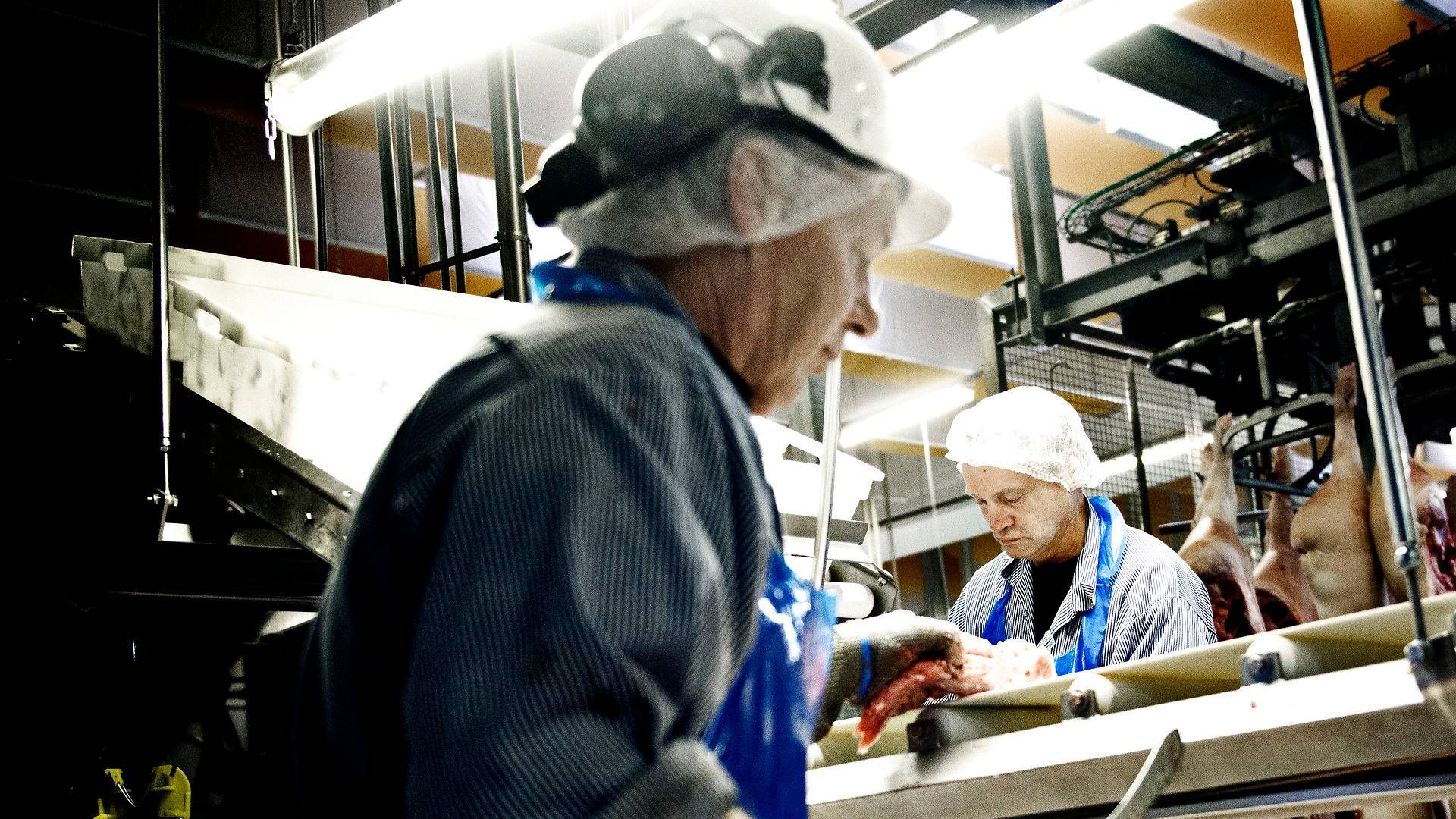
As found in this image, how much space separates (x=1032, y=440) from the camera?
11.5 ft

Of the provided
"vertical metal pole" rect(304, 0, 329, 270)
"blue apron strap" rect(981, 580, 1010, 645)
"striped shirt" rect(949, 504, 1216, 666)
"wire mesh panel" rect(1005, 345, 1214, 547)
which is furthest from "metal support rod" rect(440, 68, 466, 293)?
"wire mesh panel" rect(1005, 345, 1214, 547)

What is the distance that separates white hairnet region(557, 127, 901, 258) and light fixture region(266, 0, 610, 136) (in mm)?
1886

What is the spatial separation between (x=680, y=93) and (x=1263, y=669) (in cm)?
82

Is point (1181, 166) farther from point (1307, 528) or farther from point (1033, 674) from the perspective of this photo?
point (1033, 674)

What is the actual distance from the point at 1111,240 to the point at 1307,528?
5.43ft

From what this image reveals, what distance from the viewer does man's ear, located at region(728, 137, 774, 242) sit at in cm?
111

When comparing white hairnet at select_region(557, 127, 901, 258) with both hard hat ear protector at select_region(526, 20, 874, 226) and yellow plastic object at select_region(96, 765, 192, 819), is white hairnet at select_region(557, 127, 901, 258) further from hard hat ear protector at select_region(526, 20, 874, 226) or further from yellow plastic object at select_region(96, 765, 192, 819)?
yellow plastic object at select_region(96, 765, 192, 819)

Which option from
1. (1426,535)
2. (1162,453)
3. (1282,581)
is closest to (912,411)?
(1162,453)

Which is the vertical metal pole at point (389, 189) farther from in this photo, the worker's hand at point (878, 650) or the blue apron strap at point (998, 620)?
the worker's hand at point (878, 650)

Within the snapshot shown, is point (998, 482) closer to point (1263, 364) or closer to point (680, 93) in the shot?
point (1263, 364)

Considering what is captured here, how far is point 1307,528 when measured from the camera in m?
4.77

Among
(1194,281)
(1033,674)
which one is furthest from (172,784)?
(1194,281)

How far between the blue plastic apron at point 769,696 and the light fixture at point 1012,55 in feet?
5.61

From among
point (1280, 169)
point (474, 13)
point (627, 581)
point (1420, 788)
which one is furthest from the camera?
point (1280, 169)
